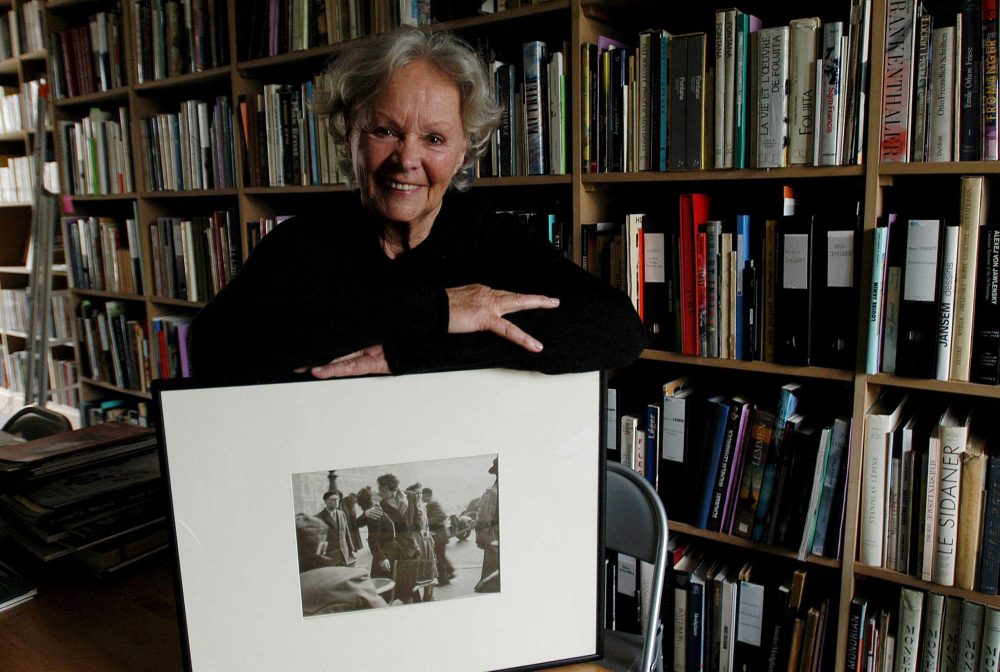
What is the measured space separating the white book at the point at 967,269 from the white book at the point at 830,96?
249 millimetres

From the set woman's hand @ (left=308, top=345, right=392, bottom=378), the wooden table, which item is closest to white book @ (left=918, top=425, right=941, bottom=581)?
the wooden table

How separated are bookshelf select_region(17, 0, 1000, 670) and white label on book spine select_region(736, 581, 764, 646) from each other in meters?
0.10

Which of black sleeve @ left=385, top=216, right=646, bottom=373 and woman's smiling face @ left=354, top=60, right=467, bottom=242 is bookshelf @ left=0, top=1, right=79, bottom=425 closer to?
woman's smiling face @ left=354, top=60, right=467, bottom=242

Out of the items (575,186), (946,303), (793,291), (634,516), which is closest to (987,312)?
(946,303)

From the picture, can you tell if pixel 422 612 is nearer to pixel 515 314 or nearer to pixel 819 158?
pixel 515 314

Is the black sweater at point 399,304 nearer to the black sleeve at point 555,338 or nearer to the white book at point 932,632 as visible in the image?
the black sleeve at point 555,338

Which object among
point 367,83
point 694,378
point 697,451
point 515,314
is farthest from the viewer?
point 694,378

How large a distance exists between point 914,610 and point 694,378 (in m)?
0.74

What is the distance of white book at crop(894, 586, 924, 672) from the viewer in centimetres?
152

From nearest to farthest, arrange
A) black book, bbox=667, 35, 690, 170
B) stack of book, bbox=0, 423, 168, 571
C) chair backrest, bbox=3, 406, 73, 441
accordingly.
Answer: stack of book, bbox=0, 423, 168, 571, black book, bbox=667, 35, 690, 170, chair backrest, bbox=3, 406, 73, 441

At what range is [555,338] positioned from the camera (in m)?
0.81

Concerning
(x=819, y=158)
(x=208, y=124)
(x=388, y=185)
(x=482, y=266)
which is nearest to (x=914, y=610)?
(x=819, y=158)

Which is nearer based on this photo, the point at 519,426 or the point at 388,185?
the point at 519,426

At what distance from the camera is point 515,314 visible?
2.98 ft
